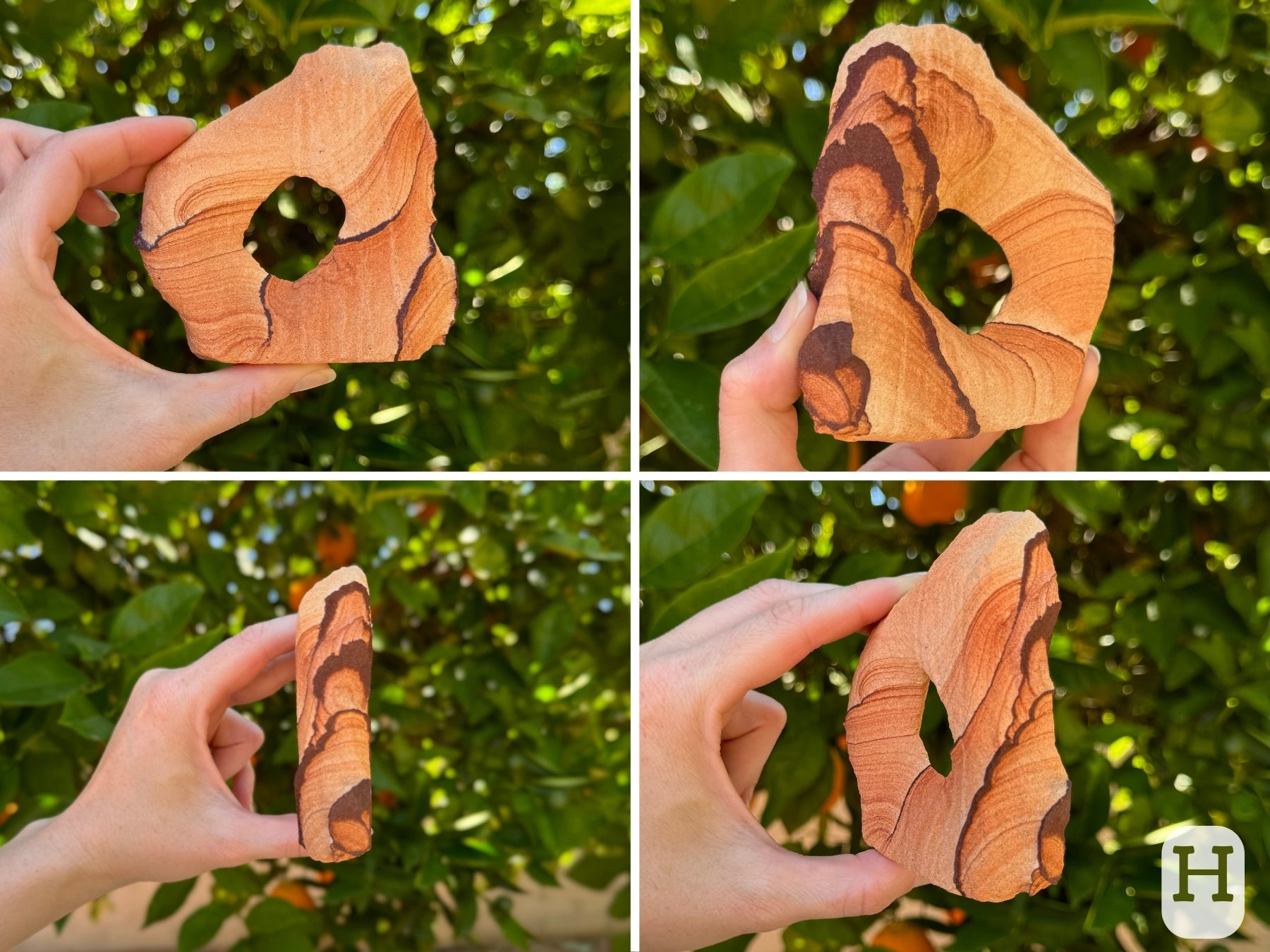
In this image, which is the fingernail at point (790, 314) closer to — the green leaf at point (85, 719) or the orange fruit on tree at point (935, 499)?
the orange fruit on tree at point (935, 499)

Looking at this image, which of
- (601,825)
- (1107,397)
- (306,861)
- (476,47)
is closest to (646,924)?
(601,825)

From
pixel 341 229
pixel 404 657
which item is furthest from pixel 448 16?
pixel 404 657

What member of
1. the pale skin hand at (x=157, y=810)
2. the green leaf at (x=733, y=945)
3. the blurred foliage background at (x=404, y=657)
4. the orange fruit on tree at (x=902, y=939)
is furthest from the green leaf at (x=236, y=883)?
the orange fruit on tree at (x=902, y=939)

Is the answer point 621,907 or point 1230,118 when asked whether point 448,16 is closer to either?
point 1230,118

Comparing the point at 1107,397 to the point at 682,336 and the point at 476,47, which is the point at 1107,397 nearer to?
the point at 682,336

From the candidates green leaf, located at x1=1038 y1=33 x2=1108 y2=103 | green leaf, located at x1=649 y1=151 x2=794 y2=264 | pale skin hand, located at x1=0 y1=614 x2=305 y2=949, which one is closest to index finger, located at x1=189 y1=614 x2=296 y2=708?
pale skin hand, located at x1=0 y1=614 x2=305 y2=949
